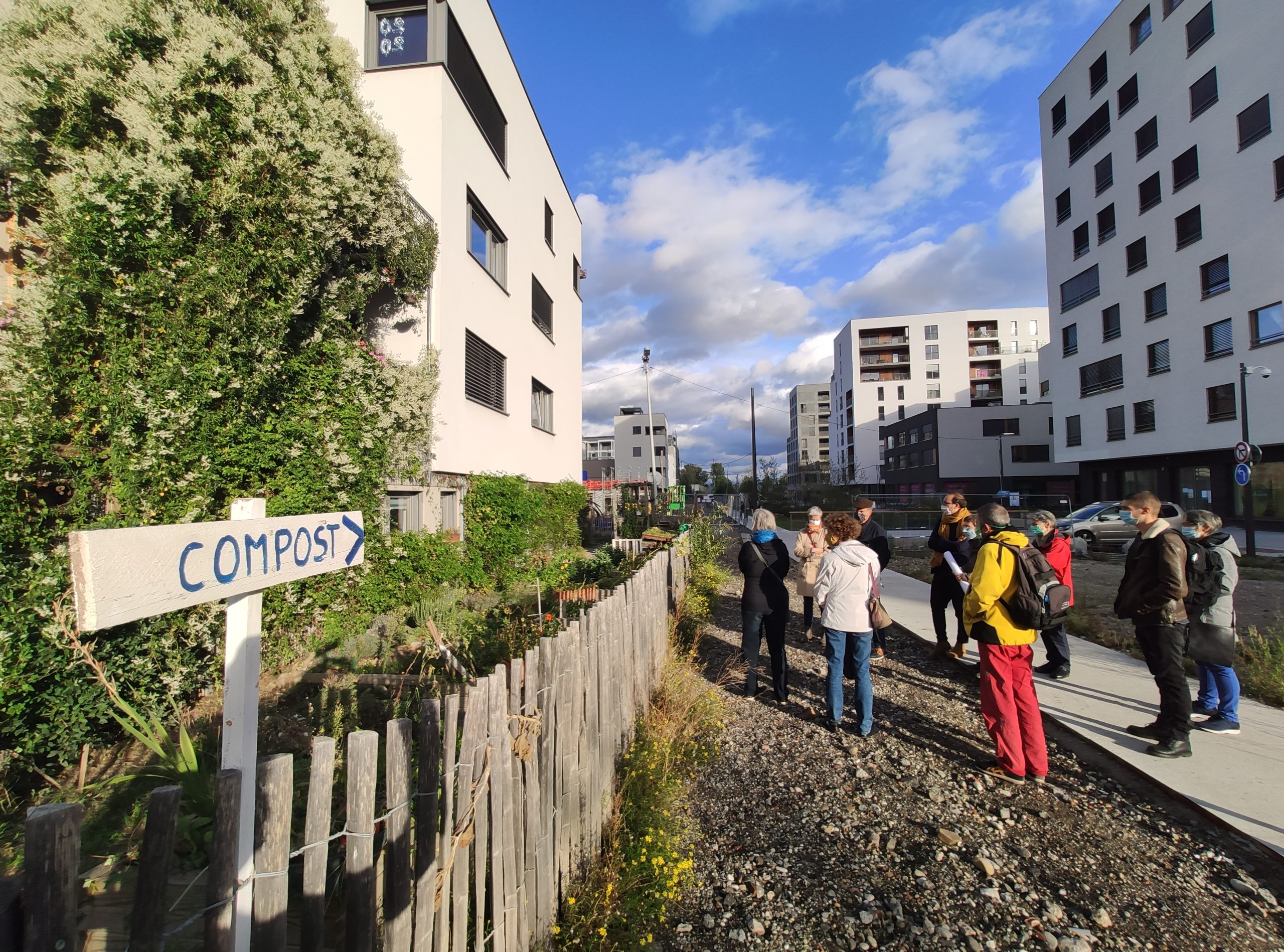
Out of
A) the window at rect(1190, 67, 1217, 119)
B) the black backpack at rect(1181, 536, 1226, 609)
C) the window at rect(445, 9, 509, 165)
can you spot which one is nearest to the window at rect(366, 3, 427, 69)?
the window at rect(445, 9, 509, 165)

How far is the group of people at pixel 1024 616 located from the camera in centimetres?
374

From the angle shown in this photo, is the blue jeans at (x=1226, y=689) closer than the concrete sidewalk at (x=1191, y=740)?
No

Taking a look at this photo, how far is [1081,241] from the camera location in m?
27.9

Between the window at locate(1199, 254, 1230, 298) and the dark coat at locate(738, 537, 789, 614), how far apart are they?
26299mm

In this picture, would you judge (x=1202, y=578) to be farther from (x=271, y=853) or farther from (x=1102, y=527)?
(x=1102, y=527)

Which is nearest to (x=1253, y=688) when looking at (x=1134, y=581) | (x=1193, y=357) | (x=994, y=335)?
(x=1134, y=581)

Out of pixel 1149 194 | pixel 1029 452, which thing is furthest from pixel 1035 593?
pixel 1029 452

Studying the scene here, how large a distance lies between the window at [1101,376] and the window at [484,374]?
1154 inches

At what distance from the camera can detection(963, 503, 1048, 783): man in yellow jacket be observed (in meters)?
3.69

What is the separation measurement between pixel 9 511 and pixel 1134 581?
819 centimetres

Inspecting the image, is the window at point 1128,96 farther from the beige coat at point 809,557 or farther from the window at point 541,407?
the beige coat at point 809,557

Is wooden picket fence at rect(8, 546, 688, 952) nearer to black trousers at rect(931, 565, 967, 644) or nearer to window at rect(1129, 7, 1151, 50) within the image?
black trousers at rect(931, 565, 967, 644)

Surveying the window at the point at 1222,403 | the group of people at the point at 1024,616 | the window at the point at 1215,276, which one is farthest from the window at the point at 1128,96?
the group of people at the point at 1024,616

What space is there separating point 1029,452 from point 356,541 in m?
56.3
